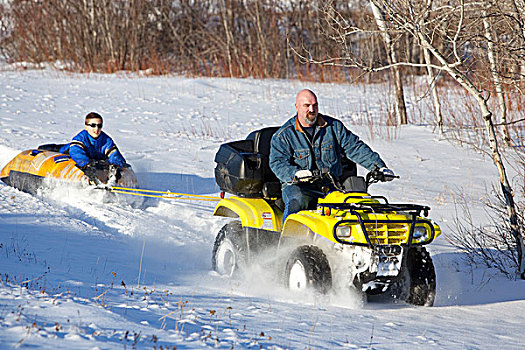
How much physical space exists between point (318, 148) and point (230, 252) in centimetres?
135

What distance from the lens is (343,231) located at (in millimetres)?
4984

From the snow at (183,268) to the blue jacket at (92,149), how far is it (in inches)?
20.9

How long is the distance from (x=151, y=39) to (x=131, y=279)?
20.6 m

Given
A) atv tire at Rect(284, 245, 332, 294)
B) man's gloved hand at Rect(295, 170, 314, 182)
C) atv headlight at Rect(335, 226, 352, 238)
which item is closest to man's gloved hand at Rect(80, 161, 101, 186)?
man's gloved hand at Rect(295, 170, 314, 182)

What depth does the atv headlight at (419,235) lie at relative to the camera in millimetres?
5094

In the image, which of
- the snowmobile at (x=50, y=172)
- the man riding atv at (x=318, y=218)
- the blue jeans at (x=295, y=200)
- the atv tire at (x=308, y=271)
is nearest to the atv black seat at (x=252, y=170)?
the man riding atv at (x=318, y=218)

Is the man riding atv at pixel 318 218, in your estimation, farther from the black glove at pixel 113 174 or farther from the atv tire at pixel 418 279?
the black glove at pixel 113 174

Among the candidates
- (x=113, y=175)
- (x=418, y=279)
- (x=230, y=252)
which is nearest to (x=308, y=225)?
(x=418, y=279)

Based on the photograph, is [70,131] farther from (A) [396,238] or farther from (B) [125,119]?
(A) [396,238]

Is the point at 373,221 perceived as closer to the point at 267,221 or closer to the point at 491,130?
the point at 267,221

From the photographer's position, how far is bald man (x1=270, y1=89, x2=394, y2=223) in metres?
5.91

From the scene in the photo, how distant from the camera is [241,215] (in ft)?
20.3

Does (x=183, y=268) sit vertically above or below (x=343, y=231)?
below

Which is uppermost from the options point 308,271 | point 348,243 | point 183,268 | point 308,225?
point 308,225
